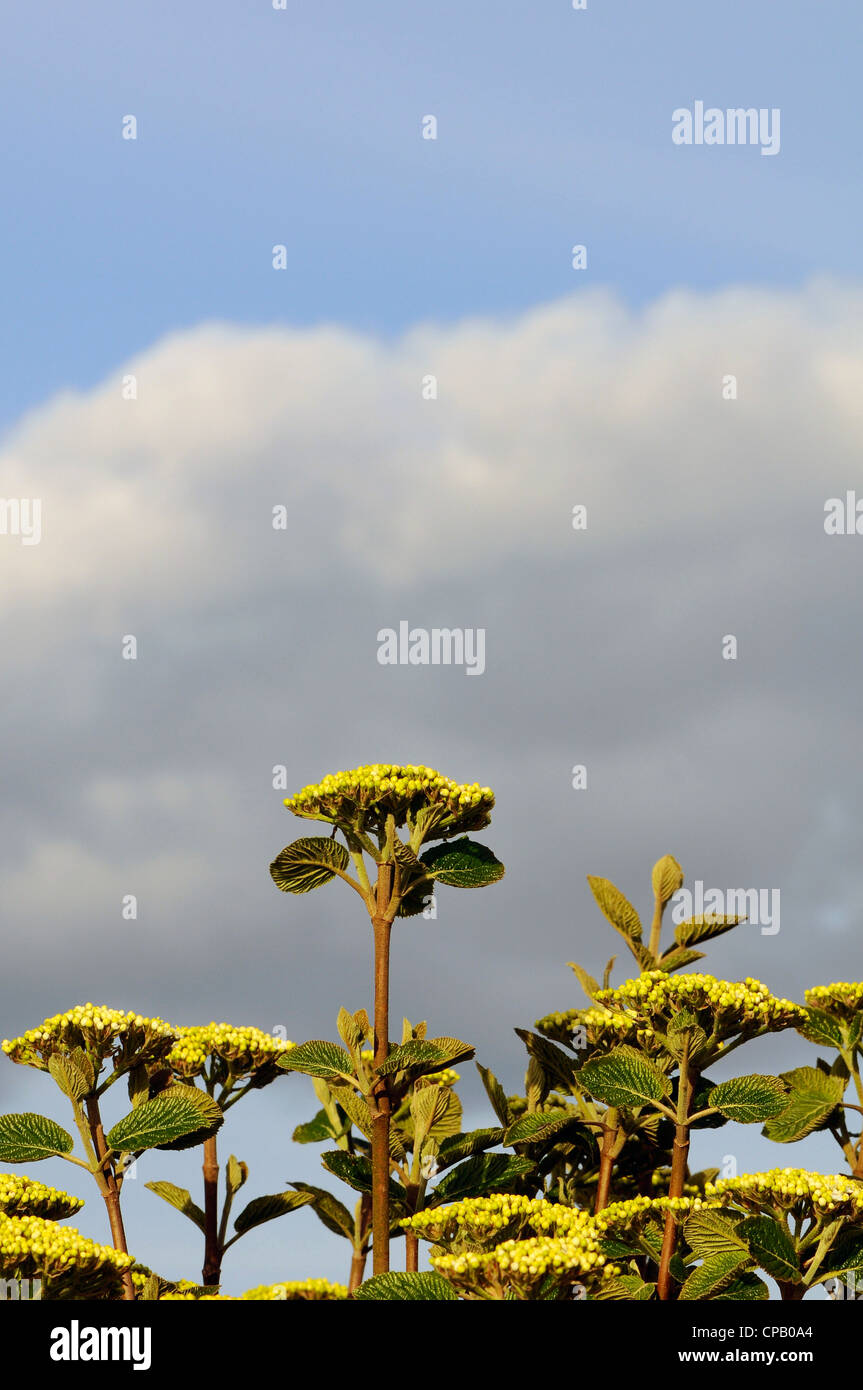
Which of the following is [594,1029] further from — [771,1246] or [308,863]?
[308,863]

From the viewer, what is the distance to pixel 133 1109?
12539 millimetres

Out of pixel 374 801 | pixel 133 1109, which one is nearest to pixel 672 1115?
pixel 374 801

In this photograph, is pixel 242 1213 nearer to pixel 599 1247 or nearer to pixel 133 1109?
pixel 133 1109

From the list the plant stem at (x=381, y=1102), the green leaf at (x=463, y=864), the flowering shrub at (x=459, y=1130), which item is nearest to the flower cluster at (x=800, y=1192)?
the flowering shrub at (x=459, y=1130)

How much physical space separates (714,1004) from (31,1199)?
6445mm

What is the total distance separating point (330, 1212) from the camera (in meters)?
14.8

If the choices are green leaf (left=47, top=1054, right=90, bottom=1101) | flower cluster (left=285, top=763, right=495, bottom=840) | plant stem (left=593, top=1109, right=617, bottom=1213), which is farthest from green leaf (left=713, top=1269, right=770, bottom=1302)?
green leaf (left=47, top=1054, right=90, bottom=1101)

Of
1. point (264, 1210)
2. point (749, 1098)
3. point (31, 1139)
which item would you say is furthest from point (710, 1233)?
point (31, 1139)

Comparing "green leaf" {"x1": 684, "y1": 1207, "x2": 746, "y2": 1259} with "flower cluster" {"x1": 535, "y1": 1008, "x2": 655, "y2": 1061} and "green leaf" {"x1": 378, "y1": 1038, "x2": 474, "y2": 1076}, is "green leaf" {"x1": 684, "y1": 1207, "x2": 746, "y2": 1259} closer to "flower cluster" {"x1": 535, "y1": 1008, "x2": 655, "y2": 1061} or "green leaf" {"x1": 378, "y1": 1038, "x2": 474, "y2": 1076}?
"flower cluster" {"x1": 535, "y1": 1008, "x2": 655, "y2": 1061}

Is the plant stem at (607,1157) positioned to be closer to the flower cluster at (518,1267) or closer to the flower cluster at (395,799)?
the flower cluster at (518,1267)

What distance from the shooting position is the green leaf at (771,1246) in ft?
38.0

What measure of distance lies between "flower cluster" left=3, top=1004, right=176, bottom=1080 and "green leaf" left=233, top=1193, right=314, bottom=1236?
192 cm
